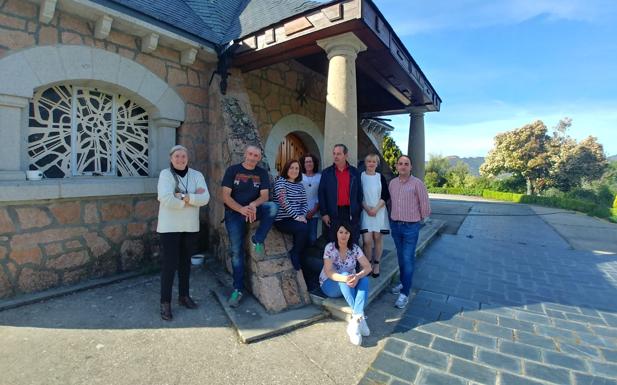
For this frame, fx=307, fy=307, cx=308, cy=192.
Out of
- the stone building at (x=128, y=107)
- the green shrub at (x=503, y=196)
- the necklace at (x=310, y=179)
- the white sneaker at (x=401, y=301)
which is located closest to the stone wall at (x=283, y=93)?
the stone building at (x=128, y=107)

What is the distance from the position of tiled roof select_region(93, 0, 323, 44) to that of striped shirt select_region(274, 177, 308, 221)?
2.03 metres

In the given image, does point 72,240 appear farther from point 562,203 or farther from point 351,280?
point 562,203

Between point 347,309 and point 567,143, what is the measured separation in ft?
94.7

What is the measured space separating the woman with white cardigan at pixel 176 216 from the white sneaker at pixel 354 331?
162 cm

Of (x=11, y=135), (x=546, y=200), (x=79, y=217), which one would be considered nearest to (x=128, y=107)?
(x=11, y=135)

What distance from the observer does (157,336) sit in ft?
8.34

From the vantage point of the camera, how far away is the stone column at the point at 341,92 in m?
3.64

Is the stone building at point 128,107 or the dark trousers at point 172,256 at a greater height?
the stone building at point 128,107

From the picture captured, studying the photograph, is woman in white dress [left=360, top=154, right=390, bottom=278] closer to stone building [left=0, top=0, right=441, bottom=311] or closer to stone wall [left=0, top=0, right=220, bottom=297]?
stone building [left=0, top=0, right=441, bottom=311]

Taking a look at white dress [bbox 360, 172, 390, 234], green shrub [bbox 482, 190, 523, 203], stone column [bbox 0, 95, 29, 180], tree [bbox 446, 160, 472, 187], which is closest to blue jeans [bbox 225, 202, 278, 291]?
white dress [bbox 360, 172, 390, 234]

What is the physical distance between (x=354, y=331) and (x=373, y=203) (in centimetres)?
146

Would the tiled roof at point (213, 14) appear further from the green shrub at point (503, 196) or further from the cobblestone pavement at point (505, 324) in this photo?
the green shrub at point (503, 196)

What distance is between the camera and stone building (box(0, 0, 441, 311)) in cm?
301

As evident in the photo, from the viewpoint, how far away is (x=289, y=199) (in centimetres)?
334
